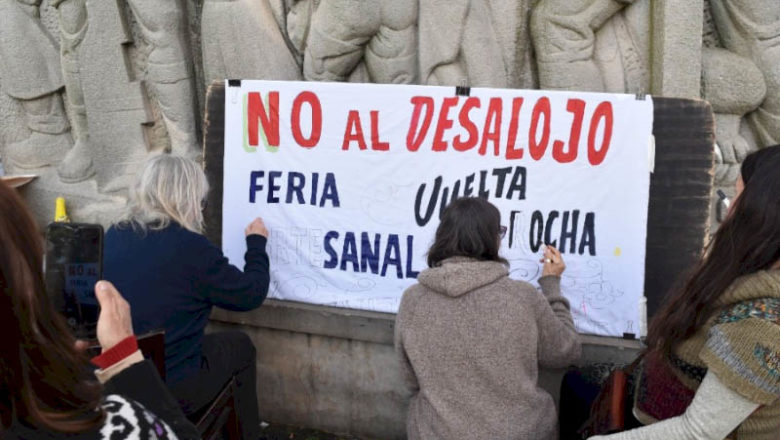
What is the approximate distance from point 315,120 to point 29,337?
204 centimetres

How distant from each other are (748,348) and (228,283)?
160 cm

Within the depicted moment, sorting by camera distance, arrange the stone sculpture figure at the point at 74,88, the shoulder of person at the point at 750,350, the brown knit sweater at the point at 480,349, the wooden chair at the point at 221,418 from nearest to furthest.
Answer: the shoulder of person at the point at 750,350 → the brown knit sweater at the point at 480,349 → the wooden chair at the point at 221,418 → the stone sculpture figure at the point at 74,88

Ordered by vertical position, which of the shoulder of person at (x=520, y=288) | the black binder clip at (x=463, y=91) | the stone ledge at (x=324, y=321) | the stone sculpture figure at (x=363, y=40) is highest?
the stone sculpture figure at (x=363, y=40)

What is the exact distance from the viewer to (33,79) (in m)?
4.30

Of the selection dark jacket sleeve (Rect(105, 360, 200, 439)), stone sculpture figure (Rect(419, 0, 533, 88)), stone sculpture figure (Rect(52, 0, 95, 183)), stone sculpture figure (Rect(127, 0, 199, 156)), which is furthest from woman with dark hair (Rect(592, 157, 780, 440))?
stone sculpture figure (Rect(52, 0, 95, 183))

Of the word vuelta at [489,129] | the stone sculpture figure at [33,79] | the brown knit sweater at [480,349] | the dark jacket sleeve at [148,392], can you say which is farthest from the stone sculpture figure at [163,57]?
the dark jacket sleeve at [148,392]

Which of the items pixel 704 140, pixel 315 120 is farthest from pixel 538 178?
pixel 315 120

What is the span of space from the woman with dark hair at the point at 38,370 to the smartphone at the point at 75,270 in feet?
2.55

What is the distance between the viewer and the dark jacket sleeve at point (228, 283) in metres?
2.20

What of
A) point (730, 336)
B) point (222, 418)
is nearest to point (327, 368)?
point (222, 418)

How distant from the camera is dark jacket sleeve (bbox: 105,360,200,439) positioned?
1.26 m

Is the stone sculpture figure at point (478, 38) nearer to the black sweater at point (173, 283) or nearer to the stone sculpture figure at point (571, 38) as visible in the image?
the stone sculpture figure at point (571, 38)

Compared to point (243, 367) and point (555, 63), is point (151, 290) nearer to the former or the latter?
point (243, 367)

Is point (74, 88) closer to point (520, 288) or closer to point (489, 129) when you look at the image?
point (489, 129)
